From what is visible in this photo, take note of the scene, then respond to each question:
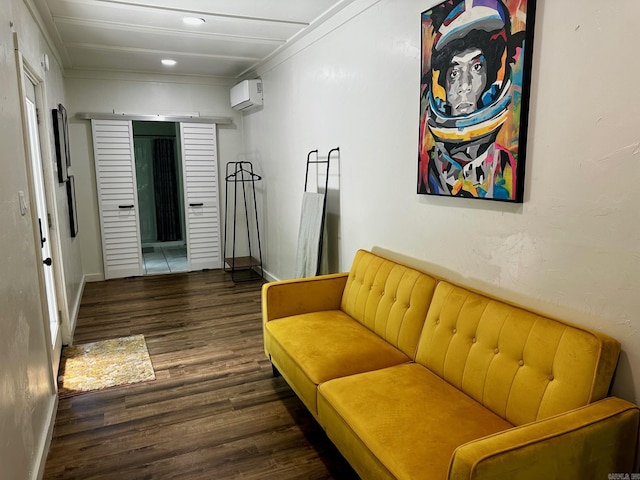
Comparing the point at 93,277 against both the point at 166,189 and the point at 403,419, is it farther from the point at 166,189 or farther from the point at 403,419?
the point at 403,419

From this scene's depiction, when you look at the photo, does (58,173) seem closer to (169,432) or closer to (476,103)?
(169,432)

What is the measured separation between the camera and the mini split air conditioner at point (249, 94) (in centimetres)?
501

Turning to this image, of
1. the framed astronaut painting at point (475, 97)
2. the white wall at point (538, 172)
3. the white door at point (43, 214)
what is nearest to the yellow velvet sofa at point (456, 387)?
the white wall at point (538, 172)

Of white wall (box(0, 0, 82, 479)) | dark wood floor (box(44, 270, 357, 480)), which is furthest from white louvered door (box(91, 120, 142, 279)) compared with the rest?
white wall (box(0, 0, 82, 479))

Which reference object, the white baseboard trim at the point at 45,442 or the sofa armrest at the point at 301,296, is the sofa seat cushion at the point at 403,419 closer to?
the sofa armrest at the point at 301,296

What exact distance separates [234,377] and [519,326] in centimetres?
195

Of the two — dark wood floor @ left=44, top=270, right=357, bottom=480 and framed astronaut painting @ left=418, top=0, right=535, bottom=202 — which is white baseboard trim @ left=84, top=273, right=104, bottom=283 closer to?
dark wood floor @ left=44, top=270, right=357, bottom=480

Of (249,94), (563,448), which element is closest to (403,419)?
(563,448)

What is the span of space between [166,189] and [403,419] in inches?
264

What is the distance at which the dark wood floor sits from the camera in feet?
6.97

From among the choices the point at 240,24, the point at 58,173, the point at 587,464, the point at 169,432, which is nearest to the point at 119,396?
the point at 169,432

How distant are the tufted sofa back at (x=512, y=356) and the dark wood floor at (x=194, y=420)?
2.48 ft

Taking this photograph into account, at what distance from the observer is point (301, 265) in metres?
3.96

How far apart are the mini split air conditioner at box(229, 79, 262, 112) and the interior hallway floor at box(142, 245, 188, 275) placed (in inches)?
93.0
